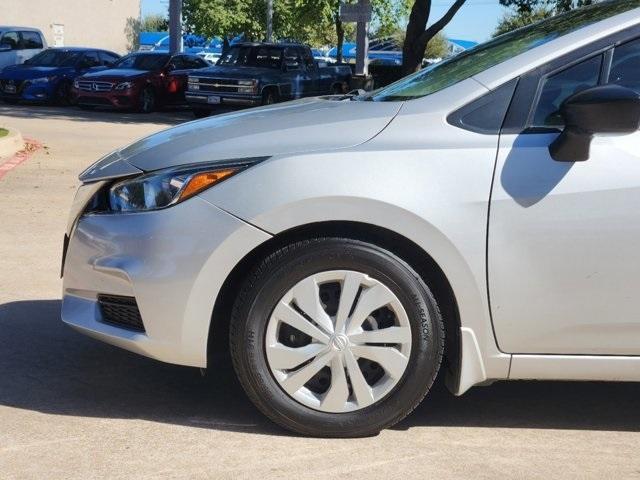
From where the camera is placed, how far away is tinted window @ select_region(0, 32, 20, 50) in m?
27.4

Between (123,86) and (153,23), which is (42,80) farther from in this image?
(153,23)

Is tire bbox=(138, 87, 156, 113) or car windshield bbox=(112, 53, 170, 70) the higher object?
car windshield bbox=(112, 53, 170, 70)

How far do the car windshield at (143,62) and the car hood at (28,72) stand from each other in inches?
53.9

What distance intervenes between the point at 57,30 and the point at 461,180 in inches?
1778

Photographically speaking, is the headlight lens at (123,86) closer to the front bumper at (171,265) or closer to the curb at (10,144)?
the curb at (10,144)

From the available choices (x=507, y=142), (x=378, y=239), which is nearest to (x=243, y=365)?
(x=378, y=239)

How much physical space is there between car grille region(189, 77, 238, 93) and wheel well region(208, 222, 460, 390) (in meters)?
17.9

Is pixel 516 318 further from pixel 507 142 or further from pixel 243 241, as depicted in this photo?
pixel 243 241

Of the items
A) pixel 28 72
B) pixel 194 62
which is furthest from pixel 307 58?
pixel 28 72

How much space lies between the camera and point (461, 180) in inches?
158

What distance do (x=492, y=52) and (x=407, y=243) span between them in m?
1.13

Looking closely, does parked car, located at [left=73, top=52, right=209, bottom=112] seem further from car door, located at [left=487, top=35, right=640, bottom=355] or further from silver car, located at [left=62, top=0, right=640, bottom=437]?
car door, located at [left=487, top=35, right=640, bottom=355]

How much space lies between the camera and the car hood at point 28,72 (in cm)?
2452

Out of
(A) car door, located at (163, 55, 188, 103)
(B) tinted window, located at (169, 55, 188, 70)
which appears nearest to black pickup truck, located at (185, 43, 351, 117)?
(A) car door, located at (163, 55, 188, 103)
